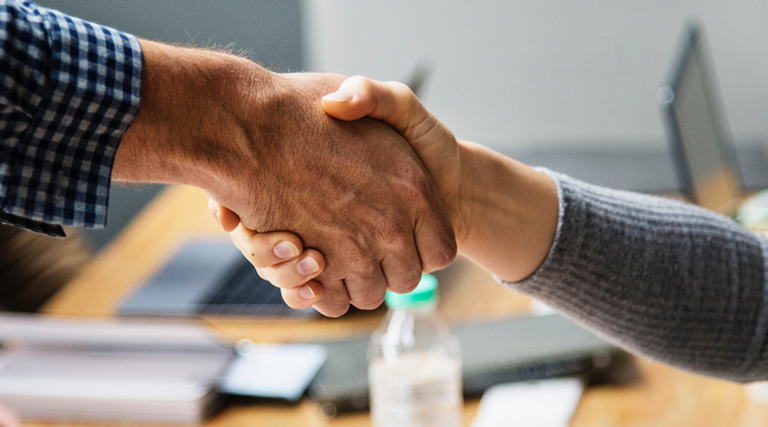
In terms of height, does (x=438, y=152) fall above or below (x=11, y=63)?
below

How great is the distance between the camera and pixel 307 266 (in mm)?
785

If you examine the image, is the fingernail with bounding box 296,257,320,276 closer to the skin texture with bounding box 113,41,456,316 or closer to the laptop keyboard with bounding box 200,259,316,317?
the skin texture with bounding box 113,41,456,316

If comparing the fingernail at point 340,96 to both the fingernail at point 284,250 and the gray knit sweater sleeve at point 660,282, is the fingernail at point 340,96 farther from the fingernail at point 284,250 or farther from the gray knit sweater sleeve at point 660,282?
the gray knit sweater sleeve at point 660,282

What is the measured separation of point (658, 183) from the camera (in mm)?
2045

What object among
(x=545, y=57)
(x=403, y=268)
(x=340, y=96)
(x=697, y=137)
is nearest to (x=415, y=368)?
(x=403, y=268)

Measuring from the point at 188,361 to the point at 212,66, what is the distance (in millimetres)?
594

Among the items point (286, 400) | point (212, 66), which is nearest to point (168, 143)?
point (212, 66)

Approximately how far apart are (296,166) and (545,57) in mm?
2692

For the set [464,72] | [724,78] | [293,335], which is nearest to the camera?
[293,335]

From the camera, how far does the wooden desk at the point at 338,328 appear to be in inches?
36.9

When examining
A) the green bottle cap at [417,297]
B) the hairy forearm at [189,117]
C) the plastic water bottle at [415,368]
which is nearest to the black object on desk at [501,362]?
the plastic water bottle at [415,368]

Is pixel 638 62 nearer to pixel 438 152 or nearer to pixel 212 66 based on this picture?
pixel 438 152

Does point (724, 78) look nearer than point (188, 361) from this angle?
No

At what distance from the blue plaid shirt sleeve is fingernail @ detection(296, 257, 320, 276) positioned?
237 mm
